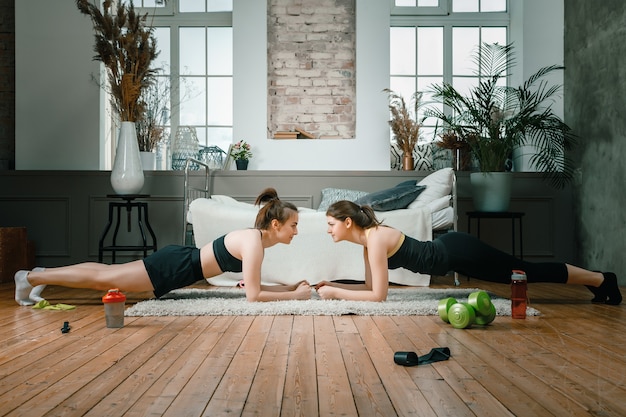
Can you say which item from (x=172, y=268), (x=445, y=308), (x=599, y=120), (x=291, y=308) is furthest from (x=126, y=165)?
(x=599, y=120)

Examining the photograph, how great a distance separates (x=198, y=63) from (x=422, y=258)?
4043 millimetres

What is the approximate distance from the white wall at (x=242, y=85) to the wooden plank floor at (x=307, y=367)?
3155 millimetres

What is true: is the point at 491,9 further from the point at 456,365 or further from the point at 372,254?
the point at 456,365

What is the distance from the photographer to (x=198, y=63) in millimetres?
6578

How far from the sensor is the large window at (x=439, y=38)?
6598 millimetres

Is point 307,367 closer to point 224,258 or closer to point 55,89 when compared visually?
point 224,258

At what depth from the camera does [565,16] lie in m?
5.50

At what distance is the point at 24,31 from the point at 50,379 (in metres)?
4.92

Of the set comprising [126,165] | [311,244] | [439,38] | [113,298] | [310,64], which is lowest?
[113,298]

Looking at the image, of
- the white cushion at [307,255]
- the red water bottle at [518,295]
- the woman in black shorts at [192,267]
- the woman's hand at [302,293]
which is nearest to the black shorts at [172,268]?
the woman in black shorts at [192,267]

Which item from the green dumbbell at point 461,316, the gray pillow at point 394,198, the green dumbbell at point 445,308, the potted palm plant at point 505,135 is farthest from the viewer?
the potted palm plant at point 505,135

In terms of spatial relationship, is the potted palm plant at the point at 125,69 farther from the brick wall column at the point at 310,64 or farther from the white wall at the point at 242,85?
the brick wall column at the point at 310,64

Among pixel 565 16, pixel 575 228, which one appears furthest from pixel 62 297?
pixel 565 16

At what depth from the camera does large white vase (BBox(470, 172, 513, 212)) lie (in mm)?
5090
